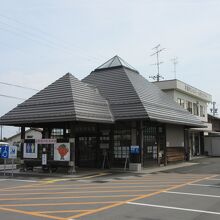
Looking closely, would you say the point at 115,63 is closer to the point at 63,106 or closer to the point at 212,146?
the point at 63,106

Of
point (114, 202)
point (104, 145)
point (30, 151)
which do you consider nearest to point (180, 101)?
point (104, 145)

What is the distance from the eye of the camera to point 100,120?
22172 millimetres

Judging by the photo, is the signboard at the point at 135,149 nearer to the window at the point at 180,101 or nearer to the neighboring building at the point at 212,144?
the window at the point at 180,101

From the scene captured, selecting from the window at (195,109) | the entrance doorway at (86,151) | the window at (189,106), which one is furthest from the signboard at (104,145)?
the window at (195,109)

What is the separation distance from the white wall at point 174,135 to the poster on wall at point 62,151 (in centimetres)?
1059

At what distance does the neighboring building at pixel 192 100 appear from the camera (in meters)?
38.7

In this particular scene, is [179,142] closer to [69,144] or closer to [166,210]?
[69,144]

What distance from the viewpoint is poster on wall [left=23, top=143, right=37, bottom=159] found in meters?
22.8

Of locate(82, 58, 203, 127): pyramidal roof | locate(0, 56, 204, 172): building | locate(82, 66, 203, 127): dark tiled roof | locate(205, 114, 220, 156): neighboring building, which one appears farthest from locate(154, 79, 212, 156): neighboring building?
locate(0, 56, 204, 172): building

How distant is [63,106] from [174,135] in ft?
40.8

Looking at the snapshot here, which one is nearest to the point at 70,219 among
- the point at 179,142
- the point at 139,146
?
the point at 139,146

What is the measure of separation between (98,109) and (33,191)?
10.2 m

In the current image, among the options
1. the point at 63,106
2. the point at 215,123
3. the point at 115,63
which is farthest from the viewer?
the point at 215,123

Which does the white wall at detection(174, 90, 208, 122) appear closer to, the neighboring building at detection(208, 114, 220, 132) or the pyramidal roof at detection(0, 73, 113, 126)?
the neighboring building at detection(208, 114, 220, 132)
